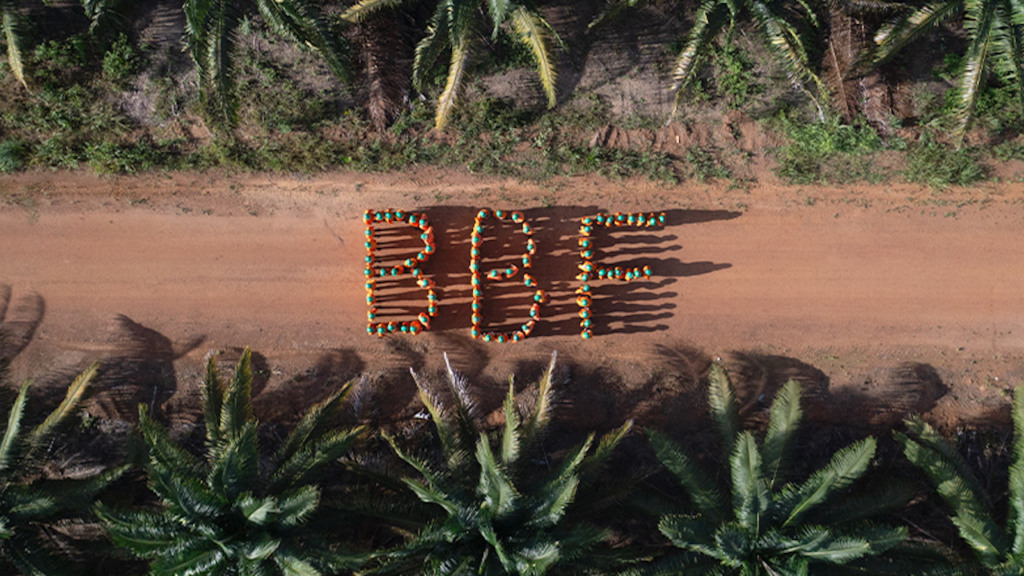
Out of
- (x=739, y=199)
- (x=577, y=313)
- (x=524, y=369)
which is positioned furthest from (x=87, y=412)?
(x=739, y=199)

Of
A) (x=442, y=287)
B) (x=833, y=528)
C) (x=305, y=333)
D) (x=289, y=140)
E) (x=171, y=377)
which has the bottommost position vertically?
(x=833, y=528)

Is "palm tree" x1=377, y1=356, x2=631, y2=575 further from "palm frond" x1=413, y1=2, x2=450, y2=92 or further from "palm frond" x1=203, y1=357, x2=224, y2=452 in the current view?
"palm frond" x1=413, y1=2, x2=450, y2=92

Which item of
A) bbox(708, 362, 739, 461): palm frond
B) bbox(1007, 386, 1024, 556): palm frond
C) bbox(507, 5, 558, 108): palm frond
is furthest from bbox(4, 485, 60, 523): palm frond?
bbox(1007, 386, 1024, 556): palm frond

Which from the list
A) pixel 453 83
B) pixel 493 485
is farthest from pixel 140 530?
pixel 453 83

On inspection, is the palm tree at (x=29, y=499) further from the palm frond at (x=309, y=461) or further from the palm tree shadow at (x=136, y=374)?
the palm frond at (x=309, y=461)

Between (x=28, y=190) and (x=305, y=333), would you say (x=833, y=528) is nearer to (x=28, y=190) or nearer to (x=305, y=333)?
(x=305, y=333)

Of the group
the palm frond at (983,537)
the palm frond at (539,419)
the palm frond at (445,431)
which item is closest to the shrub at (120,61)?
the palm frond at (445,431)
